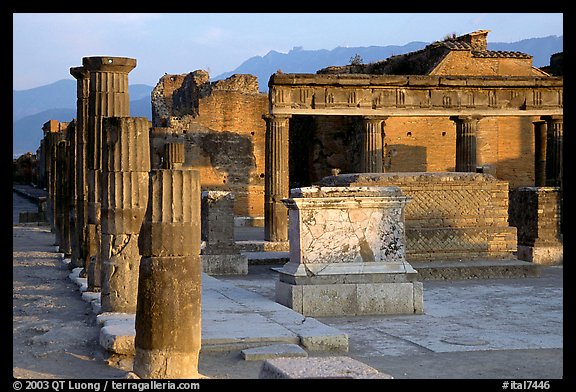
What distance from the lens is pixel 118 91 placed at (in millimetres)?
10508

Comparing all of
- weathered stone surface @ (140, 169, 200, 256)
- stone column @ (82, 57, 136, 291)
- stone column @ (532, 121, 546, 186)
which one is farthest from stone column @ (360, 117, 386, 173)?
weathered stone surface @ (140, 169, 200, 256)

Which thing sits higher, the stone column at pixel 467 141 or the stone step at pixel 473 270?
the stone column at pixel 467 141

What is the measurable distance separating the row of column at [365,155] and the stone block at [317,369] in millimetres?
13822

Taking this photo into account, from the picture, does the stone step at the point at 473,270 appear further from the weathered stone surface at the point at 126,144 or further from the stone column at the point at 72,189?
the weathered stone surface at the point at 126,144

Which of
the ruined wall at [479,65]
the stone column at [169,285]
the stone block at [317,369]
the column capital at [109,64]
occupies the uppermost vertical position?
the ruined wall at [479,65]

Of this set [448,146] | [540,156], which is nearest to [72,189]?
[540,156]

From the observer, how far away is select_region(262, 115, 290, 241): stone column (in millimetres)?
19453

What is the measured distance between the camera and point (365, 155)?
824 inches

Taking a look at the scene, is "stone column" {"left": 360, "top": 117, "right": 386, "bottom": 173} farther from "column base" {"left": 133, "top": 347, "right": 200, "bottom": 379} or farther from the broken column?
"column base" {"left": 133, "top": 347, "right": 200, "bottom": 379}

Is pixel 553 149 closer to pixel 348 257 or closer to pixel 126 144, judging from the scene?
pixel 348 257

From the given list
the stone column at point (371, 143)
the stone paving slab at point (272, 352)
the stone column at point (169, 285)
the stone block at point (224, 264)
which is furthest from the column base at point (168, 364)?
the stone column at point (371, 143)

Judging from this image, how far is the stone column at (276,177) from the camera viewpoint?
766 inches

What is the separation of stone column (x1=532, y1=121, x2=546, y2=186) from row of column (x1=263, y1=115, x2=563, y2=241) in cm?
56

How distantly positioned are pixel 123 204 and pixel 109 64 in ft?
7.45
